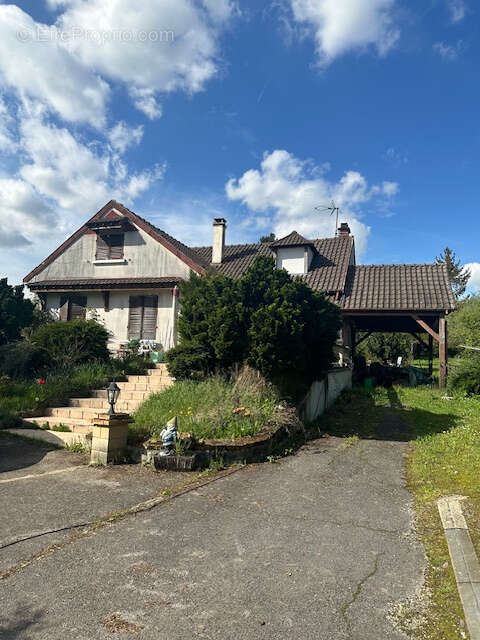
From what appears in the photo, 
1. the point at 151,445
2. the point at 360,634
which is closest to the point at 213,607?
the point at 360,634

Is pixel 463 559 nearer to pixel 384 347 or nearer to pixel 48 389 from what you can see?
pixel 48 389

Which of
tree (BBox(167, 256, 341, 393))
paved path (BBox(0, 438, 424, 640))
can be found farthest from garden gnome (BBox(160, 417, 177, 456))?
tree (BBox(167, 256, 341, 393))

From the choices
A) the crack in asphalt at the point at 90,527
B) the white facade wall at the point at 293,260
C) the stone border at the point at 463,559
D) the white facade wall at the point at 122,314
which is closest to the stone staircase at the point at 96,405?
the crack in asphalt at the point at 90,527

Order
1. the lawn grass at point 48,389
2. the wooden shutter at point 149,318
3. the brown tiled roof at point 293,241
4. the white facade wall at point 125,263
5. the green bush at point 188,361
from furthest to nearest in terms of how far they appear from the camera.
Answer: the brown tiled roof at point 293,241 < the white facade wall at point 125,263 < the wooden shutter at point 149,318 < the green bush at point 188,361 < the lawn grass at point 48,389

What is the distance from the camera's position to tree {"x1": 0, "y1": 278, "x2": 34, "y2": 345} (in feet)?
43.7

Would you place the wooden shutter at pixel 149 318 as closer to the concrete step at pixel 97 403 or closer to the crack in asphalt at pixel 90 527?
the concrete step at pixel 97 403

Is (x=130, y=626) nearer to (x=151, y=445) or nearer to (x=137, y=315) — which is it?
(x=151, y=445)

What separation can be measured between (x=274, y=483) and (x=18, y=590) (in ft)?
10.9

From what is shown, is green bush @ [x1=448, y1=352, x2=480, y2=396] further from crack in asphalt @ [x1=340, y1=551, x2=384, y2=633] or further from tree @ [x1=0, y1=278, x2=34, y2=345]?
tree @ [x1=0, y1=278, x2=34, y2=345]

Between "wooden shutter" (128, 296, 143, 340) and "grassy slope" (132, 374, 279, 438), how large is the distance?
27.7 feet

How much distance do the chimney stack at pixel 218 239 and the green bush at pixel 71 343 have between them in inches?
393

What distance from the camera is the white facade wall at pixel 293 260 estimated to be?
2028cm

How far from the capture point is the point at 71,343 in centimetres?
1177

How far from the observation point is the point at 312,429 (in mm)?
9516
